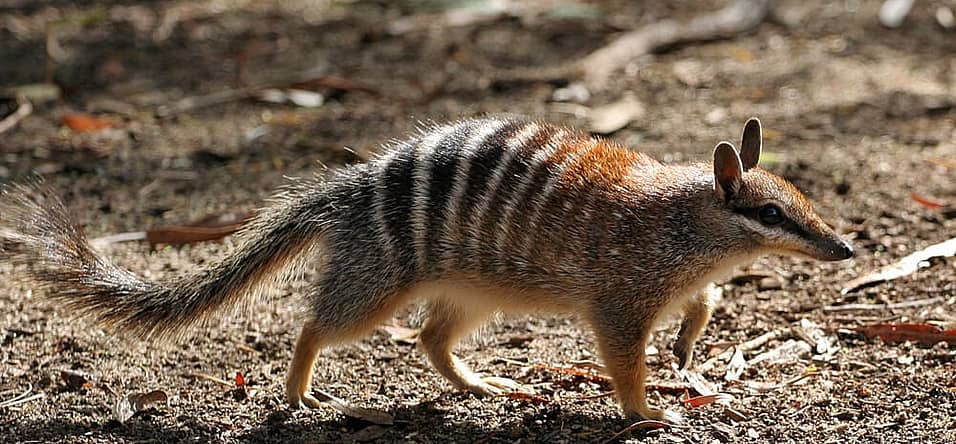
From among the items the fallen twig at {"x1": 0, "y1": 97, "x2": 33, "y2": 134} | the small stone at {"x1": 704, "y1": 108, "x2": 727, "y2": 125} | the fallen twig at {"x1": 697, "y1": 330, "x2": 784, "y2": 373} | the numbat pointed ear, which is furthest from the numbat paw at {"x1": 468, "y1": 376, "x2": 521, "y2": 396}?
the fallen twig at {"x1": 0, "y1": 97, "x2": 33, "y2": 134}

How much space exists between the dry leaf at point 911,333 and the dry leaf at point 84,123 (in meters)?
5.18

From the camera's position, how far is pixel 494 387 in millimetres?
5141

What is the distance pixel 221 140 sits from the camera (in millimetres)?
8031

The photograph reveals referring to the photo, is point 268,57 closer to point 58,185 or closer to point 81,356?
point 58,185

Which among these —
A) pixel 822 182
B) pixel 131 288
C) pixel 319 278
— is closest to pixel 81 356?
pixel 131 288

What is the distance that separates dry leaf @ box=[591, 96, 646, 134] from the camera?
26.1 ft

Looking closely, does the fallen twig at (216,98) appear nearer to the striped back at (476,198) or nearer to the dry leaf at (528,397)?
A: the striped back at (476,198)

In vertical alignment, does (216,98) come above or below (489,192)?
below

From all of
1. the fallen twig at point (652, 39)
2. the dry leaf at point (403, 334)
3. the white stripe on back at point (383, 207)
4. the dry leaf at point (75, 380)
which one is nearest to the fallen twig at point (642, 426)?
the white stripe on back at point (383, 207)

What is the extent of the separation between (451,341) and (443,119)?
113cm

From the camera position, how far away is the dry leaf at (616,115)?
314 inches

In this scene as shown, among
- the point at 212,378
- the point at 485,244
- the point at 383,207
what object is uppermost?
the point at 383,207

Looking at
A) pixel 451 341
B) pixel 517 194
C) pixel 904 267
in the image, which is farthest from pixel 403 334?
pixel 904 267

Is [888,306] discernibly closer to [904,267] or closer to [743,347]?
[904,267]
